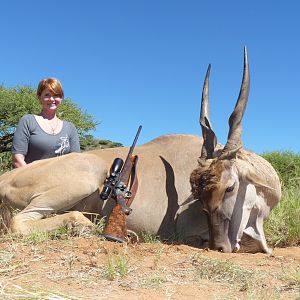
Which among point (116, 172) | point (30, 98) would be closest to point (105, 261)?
point (116, 172)

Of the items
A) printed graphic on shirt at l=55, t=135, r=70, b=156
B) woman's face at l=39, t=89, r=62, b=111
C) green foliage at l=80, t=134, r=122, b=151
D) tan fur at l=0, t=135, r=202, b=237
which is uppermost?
woman's face at l=39, t=89, r=62, b=111

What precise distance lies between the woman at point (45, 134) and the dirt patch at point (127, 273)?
150 centimetres

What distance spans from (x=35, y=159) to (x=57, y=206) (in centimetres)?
93

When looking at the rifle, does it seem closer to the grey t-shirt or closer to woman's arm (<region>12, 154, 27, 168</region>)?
the grey t-shirt

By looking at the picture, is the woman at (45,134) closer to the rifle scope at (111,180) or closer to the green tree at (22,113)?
the rifle scope at (111,180)

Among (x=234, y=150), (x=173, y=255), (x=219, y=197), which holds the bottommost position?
(x=173, y=255)

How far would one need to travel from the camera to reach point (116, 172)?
3885 mm

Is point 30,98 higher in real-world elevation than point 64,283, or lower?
higher

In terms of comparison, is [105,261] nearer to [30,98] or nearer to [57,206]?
[57,206]

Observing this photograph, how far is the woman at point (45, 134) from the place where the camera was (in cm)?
471

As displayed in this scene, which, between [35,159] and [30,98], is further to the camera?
[30,98]

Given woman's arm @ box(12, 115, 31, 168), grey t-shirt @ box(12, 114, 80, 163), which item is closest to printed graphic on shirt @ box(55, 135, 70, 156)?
grey t-shirt @ box(12, 114, 80, 163)

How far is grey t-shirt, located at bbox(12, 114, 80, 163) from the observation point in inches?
185

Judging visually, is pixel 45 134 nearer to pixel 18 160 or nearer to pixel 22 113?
pixel 18 160
